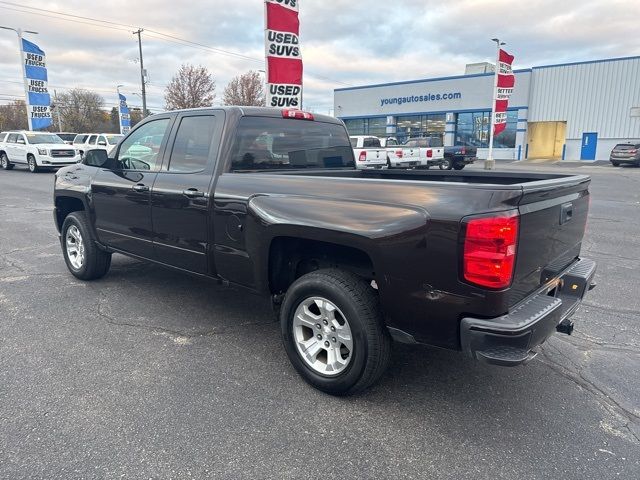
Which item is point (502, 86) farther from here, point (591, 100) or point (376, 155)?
point (591, 100)

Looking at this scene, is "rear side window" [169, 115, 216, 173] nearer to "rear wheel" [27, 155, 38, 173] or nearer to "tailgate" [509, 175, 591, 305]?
"tailgate" [509, 175, 591, 305]

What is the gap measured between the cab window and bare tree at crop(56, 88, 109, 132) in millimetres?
74163

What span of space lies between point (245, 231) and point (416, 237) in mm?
1406

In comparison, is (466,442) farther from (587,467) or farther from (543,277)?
(543,277)

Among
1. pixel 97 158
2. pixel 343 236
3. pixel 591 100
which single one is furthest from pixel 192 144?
pixel 591 100

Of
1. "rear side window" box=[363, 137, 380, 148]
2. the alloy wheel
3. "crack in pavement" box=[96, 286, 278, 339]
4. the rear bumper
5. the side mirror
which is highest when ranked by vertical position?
"rear side window" box=[363, 137, 380, 148]

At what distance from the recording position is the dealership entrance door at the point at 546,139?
4025 cm

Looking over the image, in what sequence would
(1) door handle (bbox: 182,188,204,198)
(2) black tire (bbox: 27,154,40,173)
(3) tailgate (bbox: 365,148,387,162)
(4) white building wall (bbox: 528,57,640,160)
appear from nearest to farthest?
(1) door handle (bbox: 182,188,204,198)
(3) tailgate (bbox: 365,148,387,162)
(2) black tire (bbox: 27,154,40,173)
(4) white building wall (bbox: 528,57,640,160)

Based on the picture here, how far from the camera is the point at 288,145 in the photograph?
425 centimetres

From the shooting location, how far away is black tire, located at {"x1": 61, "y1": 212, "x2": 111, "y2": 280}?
5.26 m

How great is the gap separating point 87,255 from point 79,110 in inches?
3006

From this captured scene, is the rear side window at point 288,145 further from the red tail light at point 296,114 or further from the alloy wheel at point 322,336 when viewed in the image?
the alloy wheel at point 322,336

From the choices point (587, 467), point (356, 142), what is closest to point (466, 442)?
point (587, 467)

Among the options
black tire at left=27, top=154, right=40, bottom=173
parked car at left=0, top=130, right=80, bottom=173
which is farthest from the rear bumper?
black tire at left=27, top=154, right=40, bottom=173
